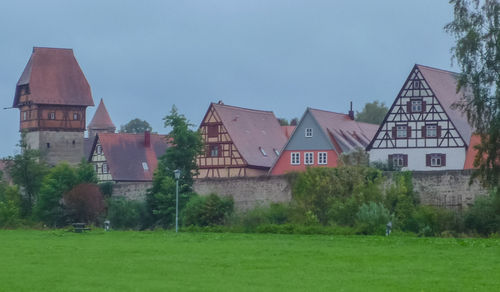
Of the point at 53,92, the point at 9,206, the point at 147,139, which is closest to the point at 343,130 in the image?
the point at 147,139

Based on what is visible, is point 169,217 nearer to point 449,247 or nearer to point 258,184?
point 258,184

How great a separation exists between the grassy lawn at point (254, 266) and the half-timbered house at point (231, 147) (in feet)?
120

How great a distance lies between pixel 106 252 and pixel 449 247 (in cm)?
935

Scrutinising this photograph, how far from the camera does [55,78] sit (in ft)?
271

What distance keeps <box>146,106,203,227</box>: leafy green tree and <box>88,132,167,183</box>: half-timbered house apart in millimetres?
20078

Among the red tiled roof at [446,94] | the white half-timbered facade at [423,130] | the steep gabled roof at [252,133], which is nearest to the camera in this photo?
the white half-timbered facade at [423,130]

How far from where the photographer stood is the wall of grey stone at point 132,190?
5751cm

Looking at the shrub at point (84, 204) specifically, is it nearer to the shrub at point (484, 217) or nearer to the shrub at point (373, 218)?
the shrub at point (373, 218)

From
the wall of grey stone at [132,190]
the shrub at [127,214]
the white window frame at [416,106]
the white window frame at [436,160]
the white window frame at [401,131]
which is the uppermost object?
the white window frame at [416,106]

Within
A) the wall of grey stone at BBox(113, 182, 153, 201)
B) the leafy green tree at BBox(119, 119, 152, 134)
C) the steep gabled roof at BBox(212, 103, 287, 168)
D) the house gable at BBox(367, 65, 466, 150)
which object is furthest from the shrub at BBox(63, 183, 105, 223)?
the leafy green tree at BBox(119, 119, 152, 134)

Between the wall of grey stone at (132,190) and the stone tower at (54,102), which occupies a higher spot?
the stone tower at (54,102)

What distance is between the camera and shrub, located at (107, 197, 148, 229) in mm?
54500

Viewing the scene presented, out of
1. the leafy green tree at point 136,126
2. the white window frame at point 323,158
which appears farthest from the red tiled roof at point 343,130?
the leafy green tree at point 136,126

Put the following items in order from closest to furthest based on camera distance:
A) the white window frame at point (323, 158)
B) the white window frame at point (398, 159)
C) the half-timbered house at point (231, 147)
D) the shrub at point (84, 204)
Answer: the shrub at point (84, 204) < the white window frame at point (398, 159) < the white window frame at point (323, 158) < the half-timbered house at point (231, 147)
